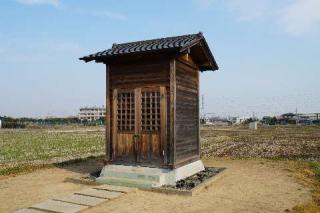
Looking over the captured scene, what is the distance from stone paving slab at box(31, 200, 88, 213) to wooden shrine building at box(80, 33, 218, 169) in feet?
13.8

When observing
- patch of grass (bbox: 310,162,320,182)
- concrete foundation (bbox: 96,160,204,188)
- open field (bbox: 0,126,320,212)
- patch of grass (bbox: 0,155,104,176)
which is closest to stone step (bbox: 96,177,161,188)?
concrete foundation (bbox: 96,160,204,188)

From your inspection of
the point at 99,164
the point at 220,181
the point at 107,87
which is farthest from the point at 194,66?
the point at 99,164

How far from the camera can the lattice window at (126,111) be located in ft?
45.0

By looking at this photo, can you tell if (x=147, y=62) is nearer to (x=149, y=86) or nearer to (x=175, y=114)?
Answer: (x=149, y=86)

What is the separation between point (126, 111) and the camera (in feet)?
45.3

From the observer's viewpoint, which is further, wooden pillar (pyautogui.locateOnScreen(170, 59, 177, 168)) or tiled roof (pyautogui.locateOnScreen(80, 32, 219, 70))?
wooden pillar (pyautogui.locateOnScreen(170, 59, 177, 168))

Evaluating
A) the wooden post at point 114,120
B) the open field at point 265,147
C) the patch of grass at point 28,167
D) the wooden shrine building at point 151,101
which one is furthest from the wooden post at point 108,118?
the open field at point 265,147

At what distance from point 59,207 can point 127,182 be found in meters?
3.60

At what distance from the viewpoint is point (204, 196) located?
36.0 ft

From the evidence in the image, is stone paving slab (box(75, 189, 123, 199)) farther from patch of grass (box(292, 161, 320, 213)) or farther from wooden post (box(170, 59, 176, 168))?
patch of grass (box(292, 161, 320, 213))

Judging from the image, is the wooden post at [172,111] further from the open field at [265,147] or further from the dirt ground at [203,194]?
the open field at [265,147]

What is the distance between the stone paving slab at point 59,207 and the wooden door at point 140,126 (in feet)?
13.8

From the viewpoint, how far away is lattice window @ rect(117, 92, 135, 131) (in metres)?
13.7

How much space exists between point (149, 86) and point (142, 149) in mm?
2375
